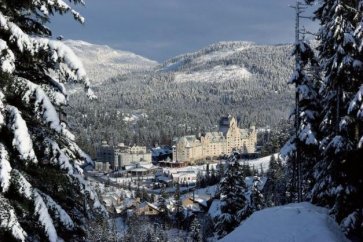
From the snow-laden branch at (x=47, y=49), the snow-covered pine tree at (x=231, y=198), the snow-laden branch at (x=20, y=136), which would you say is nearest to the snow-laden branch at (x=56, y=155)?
the snow-laden branch at (x=20, y=136)

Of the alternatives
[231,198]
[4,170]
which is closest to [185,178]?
[231,198]

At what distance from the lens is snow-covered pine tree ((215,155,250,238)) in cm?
2614

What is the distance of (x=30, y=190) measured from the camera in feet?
23.3

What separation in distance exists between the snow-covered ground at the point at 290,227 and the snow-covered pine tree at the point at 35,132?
6.44 meters

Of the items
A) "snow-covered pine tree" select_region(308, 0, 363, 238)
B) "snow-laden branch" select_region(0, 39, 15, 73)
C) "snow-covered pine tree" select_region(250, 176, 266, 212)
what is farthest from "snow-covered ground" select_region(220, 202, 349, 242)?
"snow-covered pine tree" select_region(250, 176, 266, 212)

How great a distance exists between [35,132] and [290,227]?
322 inches

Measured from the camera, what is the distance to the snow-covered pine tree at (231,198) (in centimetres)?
2614

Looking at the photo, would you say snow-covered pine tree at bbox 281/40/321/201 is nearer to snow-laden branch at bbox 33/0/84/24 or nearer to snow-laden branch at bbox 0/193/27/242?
snow-laden branch at bbox 33/0/84/24

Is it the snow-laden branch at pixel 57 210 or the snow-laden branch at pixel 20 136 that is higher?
the snow-laden branch at pixel 20 136

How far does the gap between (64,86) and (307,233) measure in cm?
772

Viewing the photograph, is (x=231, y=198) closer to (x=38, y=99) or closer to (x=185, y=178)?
(x=38, y=99)

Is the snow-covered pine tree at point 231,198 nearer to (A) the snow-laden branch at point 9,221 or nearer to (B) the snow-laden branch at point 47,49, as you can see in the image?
(B) the snow-laden branch at point 47,49

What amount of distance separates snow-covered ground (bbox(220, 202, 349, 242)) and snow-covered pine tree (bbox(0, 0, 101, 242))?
6443 millimetres

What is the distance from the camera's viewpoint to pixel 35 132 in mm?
7590
